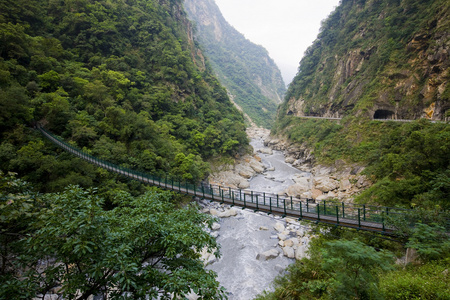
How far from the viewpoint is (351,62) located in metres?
33.2

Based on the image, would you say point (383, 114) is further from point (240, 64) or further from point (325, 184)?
point (240, 64)

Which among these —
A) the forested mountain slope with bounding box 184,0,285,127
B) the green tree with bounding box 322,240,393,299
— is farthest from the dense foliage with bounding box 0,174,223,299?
the forested mountain slope with bounding box 184,0,285,127

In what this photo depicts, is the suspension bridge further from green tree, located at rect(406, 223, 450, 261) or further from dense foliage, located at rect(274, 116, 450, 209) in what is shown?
dense foliage, located at rect(274, 116, 450, 209)

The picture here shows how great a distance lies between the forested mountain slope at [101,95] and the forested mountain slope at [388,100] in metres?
15.6

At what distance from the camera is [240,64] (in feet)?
410

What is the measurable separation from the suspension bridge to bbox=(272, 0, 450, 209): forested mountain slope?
3.13m

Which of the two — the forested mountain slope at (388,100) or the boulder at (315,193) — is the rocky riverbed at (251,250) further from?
the forested mountain slope at (388,100)

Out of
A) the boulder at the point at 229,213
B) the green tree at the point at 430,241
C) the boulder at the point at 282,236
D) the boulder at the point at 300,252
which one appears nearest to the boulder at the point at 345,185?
the boulder at the point at 282,236

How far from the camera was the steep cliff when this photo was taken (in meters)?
18.1

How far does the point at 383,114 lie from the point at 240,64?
114330 millimetres

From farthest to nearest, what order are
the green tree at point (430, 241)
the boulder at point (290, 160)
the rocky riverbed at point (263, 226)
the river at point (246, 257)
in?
the boulder at point (290, 160) < the rocky riverbed at point (263, 226) < the river at point (246, 257) < the green tree at point (430, 241)

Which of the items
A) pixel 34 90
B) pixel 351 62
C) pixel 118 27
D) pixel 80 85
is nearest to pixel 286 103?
pixel 351 62

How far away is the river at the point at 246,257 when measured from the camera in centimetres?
1010

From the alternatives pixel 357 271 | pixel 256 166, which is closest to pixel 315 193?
pixel 256 166
